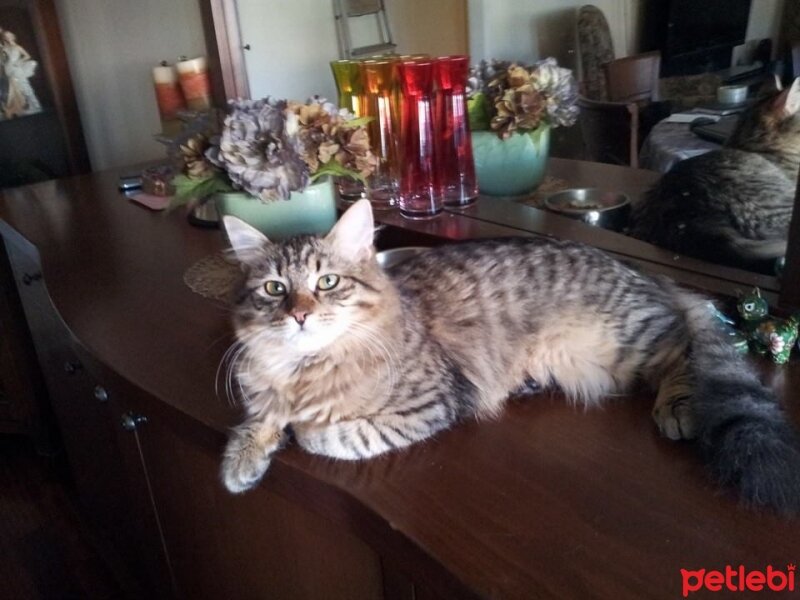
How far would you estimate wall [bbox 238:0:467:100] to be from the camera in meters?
1.41

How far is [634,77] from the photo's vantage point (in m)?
1.09

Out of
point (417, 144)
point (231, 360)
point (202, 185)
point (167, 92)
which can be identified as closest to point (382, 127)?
point (417, 144)

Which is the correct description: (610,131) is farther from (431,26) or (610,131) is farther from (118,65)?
(118,65)

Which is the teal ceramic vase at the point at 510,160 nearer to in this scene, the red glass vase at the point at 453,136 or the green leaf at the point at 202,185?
the red glass vase at the point at 453,136

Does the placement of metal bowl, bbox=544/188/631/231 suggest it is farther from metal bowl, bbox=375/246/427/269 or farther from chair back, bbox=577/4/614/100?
metal bowl, bbox=375/246/427/269

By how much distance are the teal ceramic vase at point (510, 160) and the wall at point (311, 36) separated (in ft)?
0.63

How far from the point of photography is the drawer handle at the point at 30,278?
5.22 ft

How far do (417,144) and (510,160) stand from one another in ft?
0.64

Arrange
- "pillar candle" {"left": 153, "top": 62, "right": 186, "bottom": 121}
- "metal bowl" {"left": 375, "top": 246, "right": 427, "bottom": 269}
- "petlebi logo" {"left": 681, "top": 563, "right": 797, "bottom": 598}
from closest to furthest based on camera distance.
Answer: "petlebi logo" {"left": 681, "top": 563, "right": 797, "bottom": 598}, "metal bowl" {"left": 375, "top": 246, "right": 427, "bottom": 269}, "pillar candle" {"left": 153, "top": 62, "right": 186, "bottom": 121}

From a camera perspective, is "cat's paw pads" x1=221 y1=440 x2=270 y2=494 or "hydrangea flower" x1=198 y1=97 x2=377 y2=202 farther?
"hydrangea flower" x1=198 y1=97 x2=377 y2=202

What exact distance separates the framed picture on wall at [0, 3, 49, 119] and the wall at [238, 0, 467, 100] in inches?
40.7

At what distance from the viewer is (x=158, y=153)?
2410 mm

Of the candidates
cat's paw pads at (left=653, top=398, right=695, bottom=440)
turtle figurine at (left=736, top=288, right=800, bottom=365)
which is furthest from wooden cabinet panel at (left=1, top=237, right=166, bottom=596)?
turtle figurine at (left=736, top=288, right=800, bottom=365)

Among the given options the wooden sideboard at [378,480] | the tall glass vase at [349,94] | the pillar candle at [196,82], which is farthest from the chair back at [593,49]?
the pillar candle at [196,82]
